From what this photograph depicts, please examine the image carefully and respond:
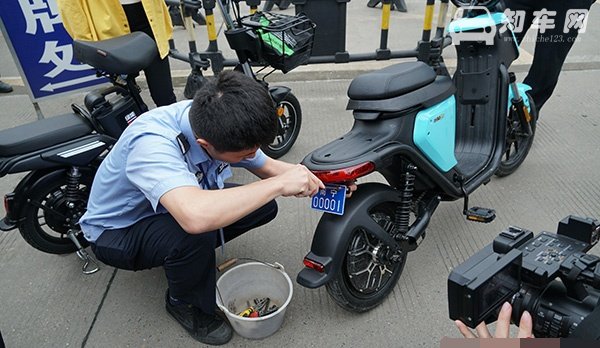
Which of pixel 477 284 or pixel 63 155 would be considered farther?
pixel 63 155

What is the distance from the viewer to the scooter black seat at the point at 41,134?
229 centimetres

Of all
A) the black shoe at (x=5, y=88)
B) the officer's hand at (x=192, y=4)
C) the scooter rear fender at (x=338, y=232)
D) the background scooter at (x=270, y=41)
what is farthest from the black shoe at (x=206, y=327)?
the black shoe at (x=5, y=88)

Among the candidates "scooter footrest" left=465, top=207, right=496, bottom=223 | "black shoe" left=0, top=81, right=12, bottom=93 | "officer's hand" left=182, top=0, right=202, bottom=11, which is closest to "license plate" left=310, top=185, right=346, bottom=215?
"scooter footrest" left=465, top=207, right=496, bottom=223

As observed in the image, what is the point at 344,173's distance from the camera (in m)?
1.92

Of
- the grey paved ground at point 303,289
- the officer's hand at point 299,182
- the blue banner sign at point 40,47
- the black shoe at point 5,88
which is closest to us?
the officer's hand at point 299,182

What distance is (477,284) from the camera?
0.94m

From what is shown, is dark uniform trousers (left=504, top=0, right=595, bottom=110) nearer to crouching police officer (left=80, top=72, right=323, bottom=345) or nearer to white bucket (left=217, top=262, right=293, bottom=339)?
crouching police officer (left=80, top=72, right=323, bottom=345)

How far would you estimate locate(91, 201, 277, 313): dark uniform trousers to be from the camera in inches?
78.4

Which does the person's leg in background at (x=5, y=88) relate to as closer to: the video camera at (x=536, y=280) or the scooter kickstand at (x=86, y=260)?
the scooter kickstand at (x=86, y=260)

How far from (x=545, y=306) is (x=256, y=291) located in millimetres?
1580

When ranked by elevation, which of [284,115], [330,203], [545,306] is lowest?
[284,115]

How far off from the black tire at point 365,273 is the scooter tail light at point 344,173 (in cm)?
30

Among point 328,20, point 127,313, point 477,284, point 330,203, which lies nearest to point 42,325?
point 127,313

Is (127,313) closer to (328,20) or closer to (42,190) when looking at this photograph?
(42,190)
